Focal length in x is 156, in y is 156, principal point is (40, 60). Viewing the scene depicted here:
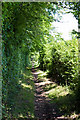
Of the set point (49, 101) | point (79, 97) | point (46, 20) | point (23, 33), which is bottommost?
point (49, 101)

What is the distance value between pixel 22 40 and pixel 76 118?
3.80 metres

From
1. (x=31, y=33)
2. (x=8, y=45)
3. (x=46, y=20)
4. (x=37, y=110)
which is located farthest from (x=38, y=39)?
(x=37, y=110)

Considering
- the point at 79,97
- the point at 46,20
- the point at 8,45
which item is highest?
the point at 46,20

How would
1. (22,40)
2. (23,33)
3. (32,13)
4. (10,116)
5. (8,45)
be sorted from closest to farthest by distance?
(10,116) < (8,45) < (32,13) < (23,33) < (22,40)

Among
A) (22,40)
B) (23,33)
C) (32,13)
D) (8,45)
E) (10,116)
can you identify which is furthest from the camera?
(22,40)

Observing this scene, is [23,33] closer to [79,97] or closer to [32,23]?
[32,23]

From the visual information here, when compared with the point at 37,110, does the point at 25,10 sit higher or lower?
higher

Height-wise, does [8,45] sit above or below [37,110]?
above

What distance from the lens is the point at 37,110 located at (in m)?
5.70

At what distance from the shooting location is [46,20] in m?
6.18

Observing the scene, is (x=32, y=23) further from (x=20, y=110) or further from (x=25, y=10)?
(x=20, y=110)

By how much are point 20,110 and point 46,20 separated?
11.5 feet

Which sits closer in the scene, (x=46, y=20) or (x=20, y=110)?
(x=20, y=110)

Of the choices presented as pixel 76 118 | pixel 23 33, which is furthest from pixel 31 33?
pixel 76 118
